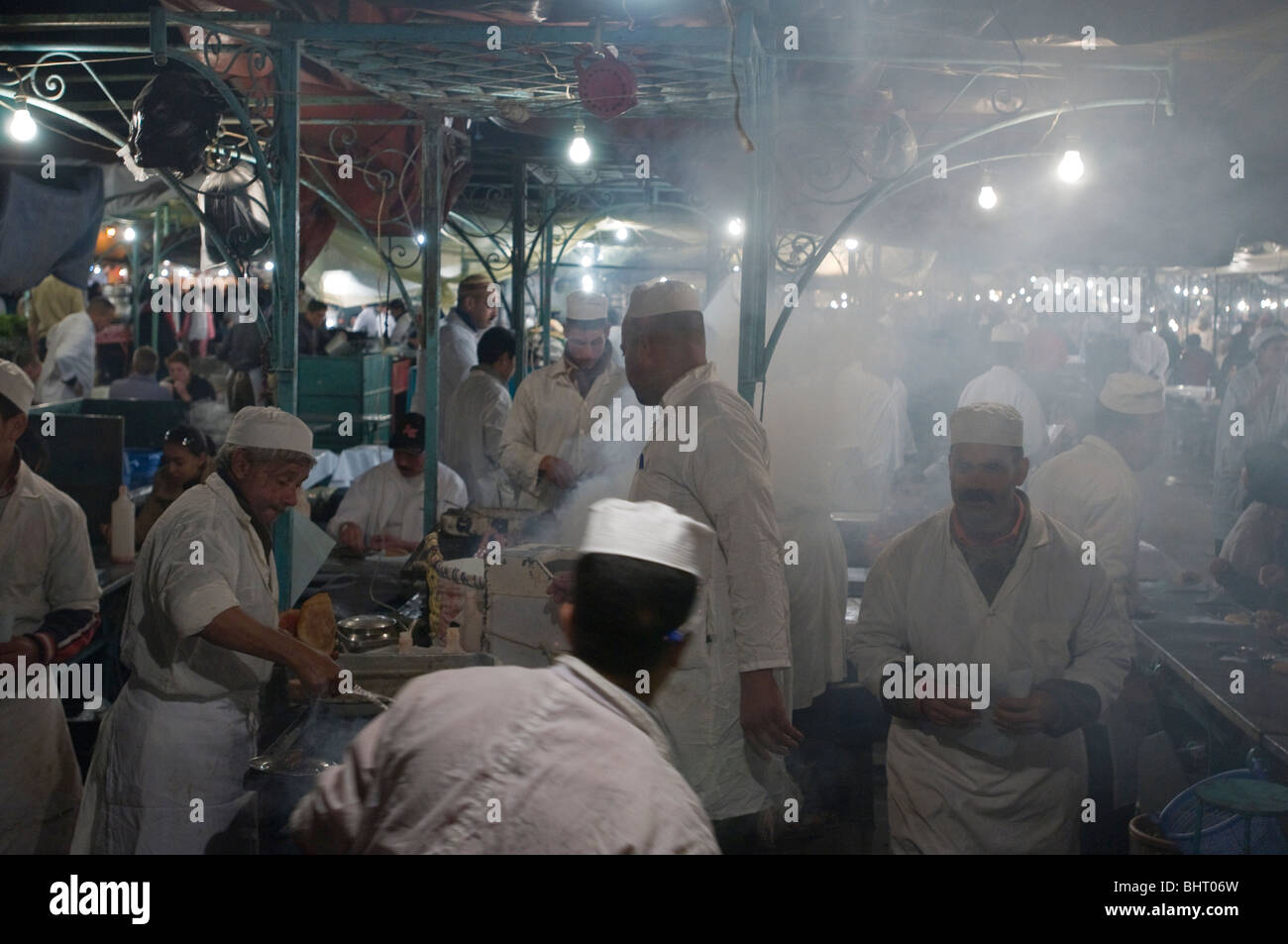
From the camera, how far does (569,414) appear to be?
640 cm

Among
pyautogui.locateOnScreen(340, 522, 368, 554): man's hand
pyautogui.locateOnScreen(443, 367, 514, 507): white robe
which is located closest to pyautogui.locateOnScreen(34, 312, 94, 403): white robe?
pyautogui.locateOnScreen(443, 367, 514, 507): white robe

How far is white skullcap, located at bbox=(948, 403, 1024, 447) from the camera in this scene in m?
3.55

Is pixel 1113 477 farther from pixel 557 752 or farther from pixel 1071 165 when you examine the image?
pixel 557 752

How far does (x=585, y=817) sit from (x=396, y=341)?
1840 centimetres

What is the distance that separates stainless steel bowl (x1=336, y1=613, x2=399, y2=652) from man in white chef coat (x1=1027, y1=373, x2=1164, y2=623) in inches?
110

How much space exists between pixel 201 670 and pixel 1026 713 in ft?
8.20

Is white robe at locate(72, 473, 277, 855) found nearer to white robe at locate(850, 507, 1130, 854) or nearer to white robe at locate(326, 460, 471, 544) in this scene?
white robe at locate(850, 507, 1130, 854)

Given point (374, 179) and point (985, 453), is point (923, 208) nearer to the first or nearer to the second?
point (374, 179)

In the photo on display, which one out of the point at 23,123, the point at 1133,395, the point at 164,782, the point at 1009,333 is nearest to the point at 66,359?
the point at 23,123

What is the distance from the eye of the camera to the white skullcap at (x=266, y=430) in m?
3.57

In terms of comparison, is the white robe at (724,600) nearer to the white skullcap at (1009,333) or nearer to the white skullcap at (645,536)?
the white skullcap at (645,536)

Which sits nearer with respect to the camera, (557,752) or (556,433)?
(557,752)

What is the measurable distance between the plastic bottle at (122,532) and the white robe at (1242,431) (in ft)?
30.8

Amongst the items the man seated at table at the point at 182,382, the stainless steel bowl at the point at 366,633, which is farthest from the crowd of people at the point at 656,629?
the man seated at table at the point at 182,382
